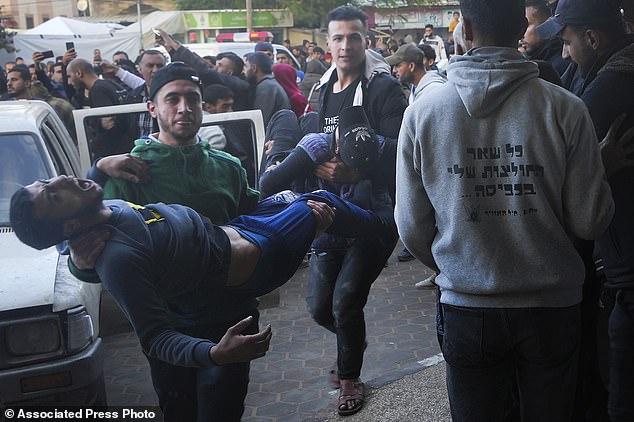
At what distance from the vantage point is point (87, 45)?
25000 millimetres

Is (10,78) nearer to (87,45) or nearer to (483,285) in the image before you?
(483,285)

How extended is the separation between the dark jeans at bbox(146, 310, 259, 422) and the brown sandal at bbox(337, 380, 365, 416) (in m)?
1.49

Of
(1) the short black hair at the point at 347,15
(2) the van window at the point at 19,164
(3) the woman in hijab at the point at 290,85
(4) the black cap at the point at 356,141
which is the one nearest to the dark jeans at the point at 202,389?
(4) the black cap at the point at 356,141

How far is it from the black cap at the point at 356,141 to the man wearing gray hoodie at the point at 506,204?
4.00 ft

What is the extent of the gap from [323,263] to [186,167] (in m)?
1.63

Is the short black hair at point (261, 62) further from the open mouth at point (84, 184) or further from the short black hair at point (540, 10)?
the open mouth at point (84, 184)

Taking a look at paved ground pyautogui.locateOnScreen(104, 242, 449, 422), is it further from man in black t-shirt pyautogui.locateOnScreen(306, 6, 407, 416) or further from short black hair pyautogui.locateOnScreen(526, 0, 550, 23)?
short black hair pyautogui.locateOnScreen(526, 0, 550, 23)

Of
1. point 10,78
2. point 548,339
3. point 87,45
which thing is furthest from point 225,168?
point 87,45

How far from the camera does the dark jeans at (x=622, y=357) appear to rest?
10.4 feet

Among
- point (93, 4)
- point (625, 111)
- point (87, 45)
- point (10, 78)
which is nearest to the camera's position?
point (625, 111)

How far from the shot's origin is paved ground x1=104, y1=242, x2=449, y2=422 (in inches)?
186

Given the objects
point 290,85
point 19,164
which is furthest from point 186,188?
point 290,85

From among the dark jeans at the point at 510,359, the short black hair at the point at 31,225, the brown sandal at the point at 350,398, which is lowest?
the brown sandal at the point at 350,398

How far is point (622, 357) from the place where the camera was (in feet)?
10.5
